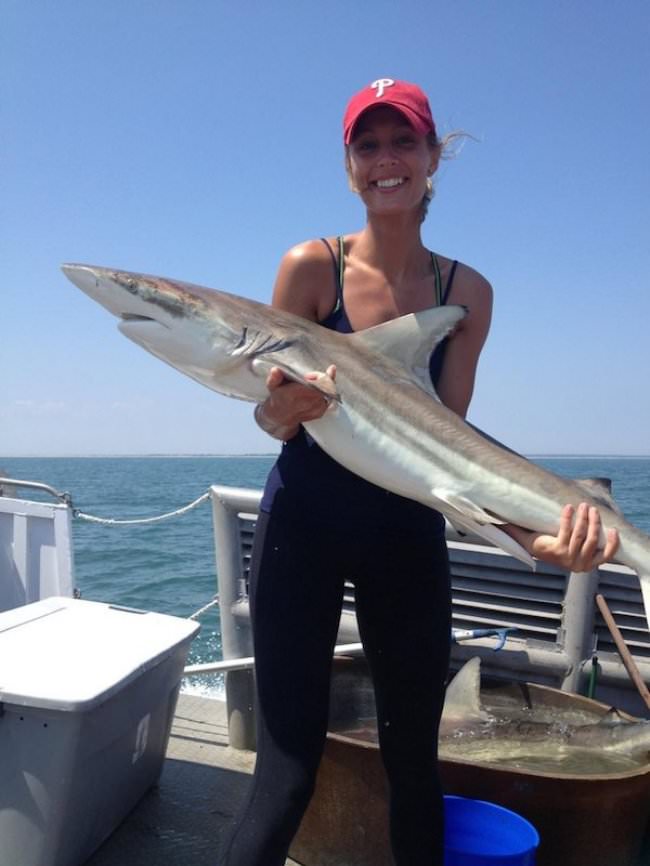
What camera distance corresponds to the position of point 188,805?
3352 millimetres

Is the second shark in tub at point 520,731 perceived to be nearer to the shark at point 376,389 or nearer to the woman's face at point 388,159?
the shark at point 376,389

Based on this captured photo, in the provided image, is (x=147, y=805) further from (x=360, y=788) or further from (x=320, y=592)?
(x=320, y=592)

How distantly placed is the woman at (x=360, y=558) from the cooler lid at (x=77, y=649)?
71 centimetres

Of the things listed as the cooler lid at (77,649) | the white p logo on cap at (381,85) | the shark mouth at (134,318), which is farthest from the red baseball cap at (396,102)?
the cooler lid at (77,649)

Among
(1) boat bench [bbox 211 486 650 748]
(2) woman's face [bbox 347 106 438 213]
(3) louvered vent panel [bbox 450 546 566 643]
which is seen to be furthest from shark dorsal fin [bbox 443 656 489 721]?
(2) woman's face [bbox 347 106 438 213]

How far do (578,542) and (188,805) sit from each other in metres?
2.23

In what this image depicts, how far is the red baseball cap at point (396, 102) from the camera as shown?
87.9 inches

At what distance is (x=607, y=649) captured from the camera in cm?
390

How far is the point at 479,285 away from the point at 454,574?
2170 millimetres

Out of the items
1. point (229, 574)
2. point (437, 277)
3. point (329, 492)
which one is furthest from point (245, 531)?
point (437, 277)

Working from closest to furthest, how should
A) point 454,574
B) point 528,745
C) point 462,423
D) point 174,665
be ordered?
point 462,423
point 174,665
point 528,745
point 454,574

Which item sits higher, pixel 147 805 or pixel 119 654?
pixel 119 654

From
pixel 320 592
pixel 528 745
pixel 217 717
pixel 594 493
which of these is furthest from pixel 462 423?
pixel 217 717

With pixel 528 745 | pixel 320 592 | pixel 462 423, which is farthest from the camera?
pixel 528 745
